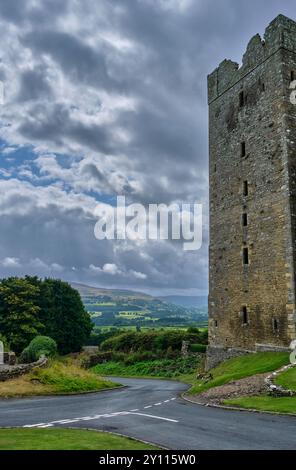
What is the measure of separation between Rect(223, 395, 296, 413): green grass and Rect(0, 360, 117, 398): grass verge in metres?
11.3

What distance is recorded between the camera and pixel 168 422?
14125 millimetres

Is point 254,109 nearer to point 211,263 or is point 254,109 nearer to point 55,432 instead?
point 211,263

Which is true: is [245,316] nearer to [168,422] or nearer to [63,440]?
[168,422]

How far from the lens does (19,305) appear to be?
183 feet

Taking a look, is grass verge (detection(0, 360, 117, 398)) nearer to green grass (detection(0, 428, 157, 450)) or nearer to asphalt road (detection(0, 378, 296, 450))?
asphalt road (detection(0, 378, 296, 450))

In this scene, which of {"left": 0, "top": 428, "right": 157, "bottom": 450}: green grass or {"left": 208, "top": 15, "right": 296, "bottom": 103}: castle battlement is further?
{"left": 208, "top": 15, "right": 296, "bottom": 103}: castle battlement

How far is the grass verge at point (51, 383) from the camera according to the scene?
74.6ft

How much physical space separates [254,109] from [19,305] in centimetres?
4121

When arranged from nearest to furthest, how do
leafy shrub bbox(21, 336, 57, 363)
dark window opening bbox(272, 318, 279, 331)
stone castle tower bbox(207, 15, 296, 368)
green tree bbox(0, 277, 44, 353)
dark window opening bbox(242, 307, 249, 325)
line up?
1. dark window opening bbox(272, 318, 279, 331)
2. stone castle tower bbox(207, 15, 296, 368)
3. dark window opening bbox(242, 307, 249, 325)
4. leafy shrub bbox(21, 336, 57, 363)
5. green tree bbox(0, 277, 44, 353)

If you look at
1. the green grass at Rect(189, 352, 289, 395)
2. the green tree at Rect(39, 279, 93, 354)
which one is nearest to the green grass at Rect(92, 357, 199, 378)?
the green tree at Rect(39, 279, 93, 354)

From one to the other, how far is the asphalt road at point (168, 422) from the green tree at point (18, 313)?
34.1 m

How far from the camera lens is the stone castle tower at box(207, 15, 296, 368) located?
25.9 metres

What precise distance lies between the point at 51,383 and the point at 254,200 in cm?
1823

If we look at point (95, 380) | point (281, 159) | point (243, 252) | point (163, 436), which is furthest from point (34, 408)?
point (281, 159)
